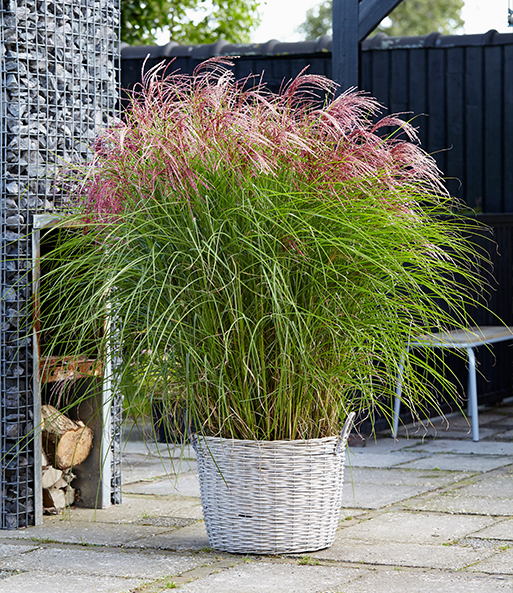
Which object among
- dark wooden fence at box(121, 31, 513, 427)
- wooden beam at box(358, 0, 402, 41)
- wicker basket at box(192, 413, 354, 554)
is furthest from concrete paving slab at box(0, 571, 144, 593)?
dark wooden fence at box(121, 31, 513, 427)

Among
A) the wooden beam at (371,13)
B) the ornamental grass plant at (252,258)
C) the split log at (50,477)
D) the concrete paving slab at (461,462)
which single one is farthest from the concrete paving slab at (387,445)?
the wooden beam at (371,13)

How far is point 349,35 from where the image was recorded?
531cm

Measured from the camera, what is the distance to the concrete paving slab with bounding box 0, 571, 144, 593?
2.77 meters

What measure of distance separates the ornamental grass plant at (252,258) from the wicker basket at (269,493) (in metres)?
0.07

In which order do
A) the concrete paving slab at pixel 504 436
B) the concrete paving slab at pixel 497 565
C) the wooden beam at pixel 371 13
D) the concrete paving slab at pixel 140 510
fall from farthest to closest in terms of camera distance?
the concrete paving slab at pixel 504 436
the wooden beam at pixel 371 13
the concrete paving slab at pixel 140 510
the concrete paving slab at pixel 497 565

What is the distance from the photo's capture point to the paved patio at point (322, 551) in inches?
111

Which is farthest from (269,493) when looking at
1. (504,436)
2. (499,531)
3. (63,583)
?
(504,436)

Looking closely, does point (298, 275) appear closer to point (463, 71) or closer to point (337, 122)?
point (337, 122)

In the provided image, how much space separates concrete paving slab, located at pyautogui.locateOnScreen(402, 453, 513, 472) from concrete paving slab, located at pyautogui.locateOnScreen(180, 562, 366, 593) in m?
1.93

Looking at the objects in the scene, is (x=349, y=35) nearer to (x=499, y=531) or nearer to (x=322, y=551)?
(x=499, y=531)

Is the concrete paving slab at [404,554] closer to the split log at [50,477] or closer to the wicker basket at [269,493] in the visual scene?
the wicker basket at [269,493]

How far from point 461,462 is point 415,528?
4.85 ft

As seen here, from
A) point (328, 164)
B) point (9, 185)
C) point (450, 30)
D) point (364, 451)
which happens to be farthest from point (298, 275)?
point (450, 30)

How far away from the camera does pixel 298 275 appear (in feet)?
10.00
